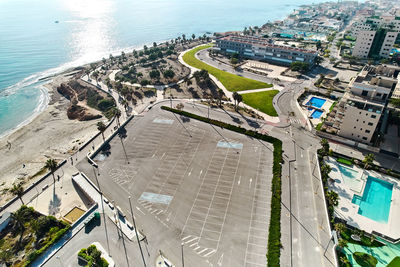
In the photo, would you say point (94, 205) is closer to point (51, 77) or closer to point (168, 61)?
point (168, 61)

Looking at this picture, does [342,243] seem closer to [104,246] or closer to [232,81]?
[104,246]

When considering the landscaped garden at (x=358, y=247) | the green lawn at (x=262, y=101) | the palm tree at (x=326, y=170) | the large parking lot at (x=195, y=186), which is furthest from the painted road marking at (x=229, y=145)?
the landscaped garden at (x=358, y=247)

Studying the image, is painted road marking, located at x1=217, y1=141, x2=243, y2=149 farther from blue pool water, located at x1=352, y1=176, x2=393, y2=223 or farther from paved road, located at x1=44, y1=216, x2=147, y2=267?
paved road, located at x1=44, y1=216, x2=147, y2=267

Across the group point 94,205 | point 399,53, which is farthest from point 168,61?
point 399,53

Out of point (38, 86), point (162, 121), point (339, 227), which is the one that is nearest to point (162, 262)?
point (339, 227)

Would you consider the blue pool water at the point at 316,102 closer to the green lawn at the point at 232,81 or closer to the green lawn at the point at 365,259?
the green lawn at the point at 232,81
